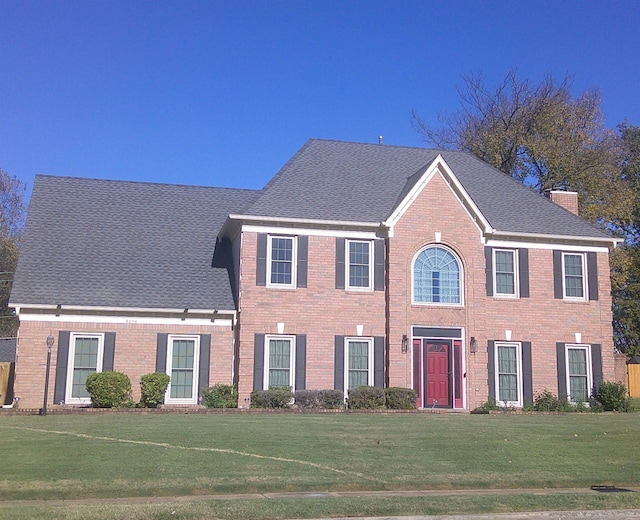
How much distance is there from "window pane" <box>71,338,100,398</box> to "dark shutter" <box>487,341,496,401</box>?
13615 millimetres

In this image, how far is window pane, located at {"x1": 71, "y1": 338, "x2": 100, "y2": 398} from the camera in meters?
25.3

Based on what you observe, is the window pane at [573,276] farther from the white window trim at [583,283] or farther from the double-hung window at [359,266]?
the double-hung window at [359,266]

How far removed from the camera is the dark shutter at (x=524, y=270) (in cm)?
2809

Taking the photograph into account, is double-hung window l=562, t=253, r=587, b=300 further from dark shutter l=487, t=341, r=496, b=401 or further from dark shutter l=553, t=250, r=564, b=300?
dark shutter l=487, t=341, r=496, b=401

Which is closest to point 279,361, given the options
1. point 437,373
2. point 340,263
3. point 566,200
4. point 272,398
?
point 272,398

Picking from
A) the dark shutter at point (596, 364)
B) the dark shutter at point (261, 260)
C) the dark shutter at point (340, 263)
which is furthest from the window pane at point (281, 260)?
the dark shutter at point (596, 364)

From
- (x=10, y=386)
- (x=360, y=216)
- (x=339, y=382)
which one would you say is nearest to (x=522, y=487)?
(x=339, y=382)

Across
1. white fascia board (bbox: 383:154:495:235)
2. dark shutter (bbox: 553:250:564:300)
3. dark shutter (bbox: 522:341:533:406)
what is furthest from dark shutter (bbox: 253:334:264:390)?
dark shutter (bbox: 553:250:564:300)

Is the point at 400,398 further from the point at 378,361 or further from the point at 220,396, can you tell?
the point at 220,396

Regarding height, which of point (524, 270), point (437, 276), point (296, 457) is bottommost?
point (296, 457)

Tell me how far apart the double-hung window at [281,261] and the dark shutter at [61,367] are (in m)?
7.06

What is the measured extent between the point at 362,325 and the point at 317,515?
1597 cm

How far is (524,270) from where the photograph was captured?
1110 inches

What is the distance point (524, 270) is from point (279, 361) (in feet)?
31.7
